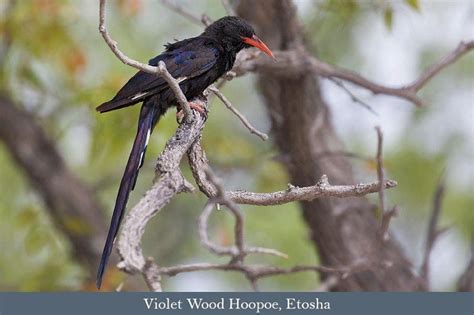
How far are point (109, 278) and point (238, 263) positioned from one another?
1906 millimetres

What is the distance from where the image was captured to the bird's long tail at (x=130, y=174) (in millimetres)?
2938

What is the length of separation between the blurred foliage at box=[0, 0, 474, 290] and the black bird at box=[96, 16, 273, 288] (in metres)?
0.48

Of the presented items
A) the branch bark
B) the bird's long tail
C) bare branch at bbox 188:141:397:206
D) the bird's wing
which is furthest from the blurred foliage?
bare branch at bbox 188:141:397:206

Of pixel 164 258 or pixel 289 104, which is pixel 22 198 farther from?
pixel 289 104

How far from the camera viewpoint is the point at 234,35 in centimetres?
424

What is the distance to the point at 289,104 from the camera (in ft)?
16.2

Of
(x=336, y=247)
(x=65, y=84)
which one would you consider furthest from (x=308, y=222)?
(x=65, y=84)

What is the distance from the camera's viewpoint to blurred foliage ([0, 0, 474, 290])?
514 cm

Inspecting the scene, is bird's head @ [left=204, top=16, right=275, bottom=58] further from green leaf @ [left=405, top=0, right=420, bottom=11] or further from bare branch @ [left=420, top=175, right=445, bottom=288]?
bare branch @ [left=420, top=175, right=445, bottom=288]

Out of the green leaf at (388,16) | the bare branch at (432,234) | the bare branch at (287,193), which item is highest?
the green leaf at (388,16)

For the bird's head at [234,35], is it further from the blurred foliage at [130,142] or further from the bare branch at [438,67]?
the bare branch at [438,67]

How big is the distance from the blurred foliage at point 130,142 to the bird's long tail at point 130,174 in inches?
17.2

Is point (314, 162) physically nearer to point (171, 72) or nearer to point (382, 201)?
point (171, 72)

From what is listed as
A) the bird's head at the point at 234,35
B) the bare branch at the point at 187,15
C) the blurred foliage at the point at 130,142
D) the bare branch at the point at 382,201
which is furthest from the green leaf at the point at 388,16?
the bare branch at the point at 382,201
